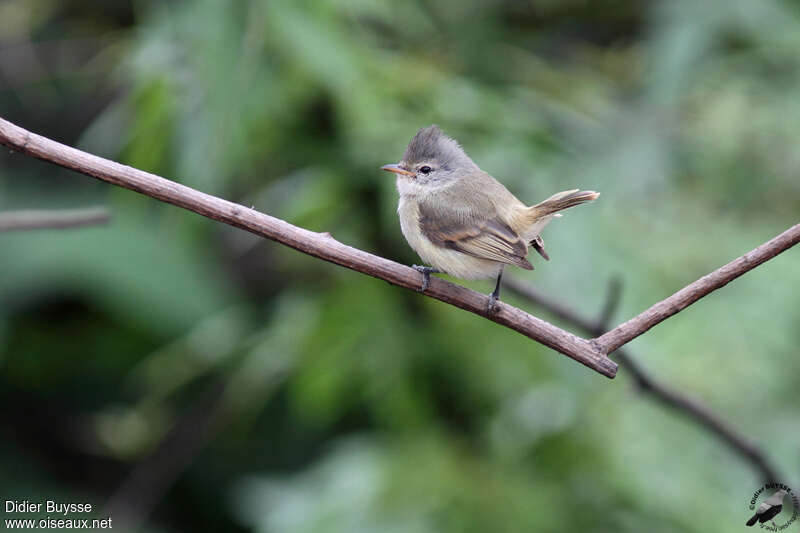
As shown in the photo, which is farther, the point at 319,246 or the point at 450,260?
the point at 450,260

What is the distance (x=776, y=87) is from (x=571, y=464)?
190cm

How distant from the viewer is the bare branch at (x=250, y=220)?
55.2 inches

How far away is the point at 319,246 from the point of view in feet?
4.83

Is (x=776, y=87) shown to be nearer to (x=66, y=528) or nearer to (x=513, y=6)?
(x=513, y=6)

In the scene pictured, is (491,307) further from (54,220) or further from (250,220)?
(54,220)

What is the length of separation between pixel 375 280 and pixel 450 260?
2.49 feet

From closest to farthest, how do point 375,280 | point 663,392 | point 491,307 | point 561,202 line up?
point 491,307, point 663,392, point 561,202, point 375,280

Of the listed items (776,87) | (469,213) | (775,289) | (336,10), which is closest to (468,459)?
(469,213)

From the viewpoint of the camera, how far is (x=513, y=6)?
4.15m

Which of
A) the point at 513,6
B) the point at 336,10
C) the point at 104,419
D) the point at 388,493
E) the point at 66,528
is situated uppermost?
the point at 513,6
